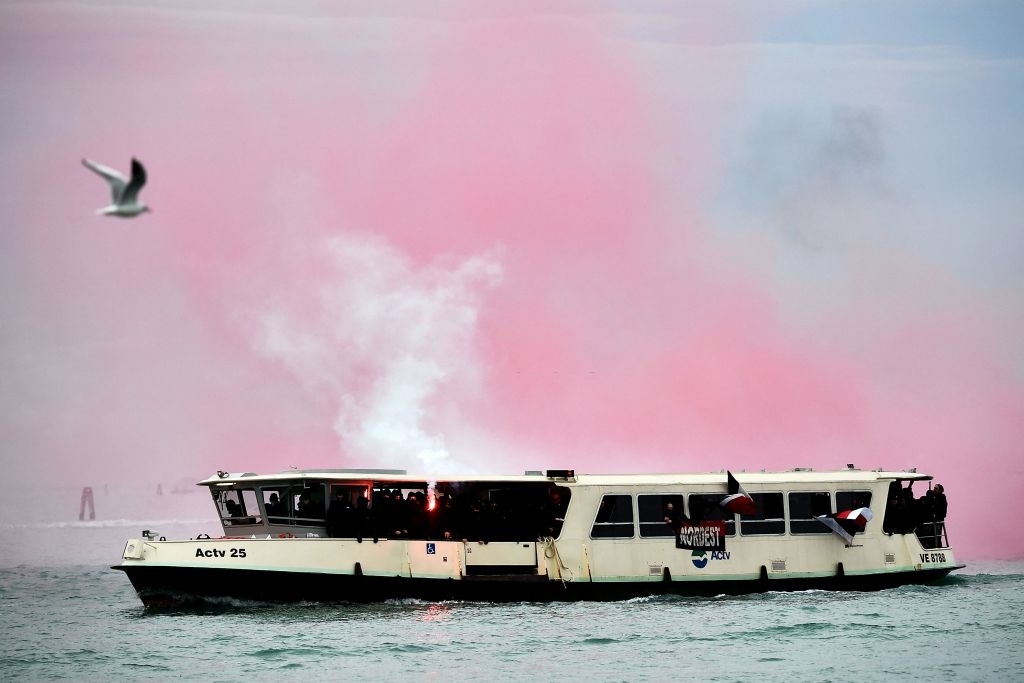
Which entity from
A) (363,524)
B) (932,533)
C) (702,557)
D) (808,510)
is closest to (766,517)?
(808,510)

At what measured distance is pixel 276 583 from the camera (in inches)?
1575

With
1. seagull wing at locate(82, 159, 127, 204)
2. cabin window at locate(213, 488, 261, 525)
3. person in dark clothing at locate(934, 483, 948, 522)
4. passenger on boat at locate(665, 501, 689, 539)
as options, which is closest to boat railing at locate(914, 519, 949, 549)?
person in dark clothing at locate(934, 483, 948, 522)

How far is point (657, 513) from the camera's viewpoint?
4219cm

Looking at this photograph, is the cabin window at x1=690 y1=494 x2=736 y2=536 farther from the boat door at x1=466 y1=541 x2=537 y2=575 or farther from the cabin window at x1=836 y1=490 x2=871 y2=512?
the boat door at x1=466 y1=541 x2=537 y2=575

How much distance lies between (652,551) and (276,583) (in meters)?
10.7

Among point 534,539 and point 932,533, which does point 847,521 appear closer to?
point 932,533

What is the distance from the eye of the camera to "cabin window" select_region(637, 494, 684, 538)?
4209cm

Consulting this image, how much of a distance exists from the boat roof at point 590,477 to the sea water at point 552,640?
3399 mm

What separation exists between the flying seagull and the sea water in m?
15.4

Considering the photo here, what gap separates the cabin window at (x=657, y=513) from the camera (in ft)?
138

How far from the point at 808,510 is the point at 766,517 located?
1327mm

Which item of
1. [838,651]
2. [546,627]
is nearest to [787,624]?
[838,651]

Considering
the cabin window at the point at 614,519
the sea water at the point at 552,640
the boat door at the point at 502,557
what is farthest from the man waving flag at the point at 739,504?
the boat door at the point at 502,557

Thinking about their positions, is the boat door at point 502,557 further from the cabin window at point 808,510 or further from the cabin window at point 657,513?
the cabin window at point 808,510
